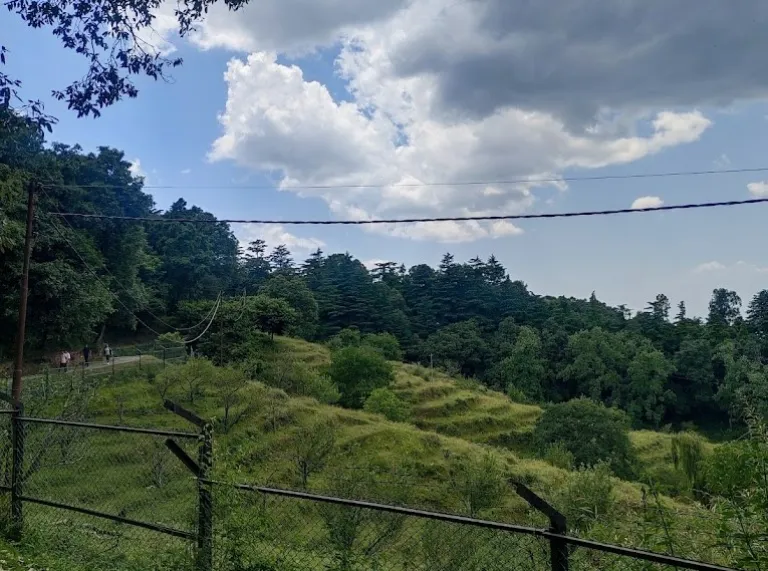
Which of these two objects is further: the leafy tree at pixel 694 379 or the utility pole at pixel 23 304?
the leafy tree at pixel 694 379

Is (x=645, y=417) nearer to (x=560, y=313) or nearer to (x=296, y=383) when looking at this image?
(x=560, y=313)

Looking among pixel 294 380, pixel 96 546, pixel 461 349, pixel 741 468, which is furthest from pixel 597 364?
pixel 741 468

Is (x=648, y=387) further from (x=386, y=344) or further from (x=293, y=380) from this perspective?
(x=293, y=380)

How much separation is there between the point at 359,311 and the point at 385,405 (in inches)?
849

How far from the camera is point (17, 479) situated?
530cm

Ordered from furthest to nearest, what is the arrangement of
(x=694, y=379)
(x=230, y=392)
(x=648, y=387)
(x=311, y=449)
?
(x=694, y=379), (x=648, y=387), (x=230, y=392), (x=311, y=449)

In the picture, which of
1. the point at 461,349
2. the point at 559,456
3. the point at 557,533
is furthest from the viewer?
the point at 461,349

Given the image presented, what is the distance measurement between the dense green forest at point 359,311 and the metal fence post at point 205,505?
21.2m

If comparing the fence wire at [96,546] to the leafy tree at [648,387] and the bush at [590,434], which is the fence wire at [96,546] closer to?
the bush at [590,434]

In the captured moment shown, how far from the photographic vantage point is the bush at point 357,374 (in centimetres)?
3241

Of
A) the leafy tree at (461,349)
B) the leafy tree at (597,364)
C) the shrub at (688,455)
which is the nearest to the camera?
the shrub at (688,455)

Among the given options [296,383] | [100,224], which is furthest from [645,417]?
[100,224]

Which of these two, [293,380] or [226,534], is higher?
[226,534]

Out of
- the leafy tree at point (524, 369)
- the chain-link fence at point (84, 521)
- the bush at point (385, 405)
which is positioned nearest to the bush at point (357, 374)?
the bush at point (385, 405)
